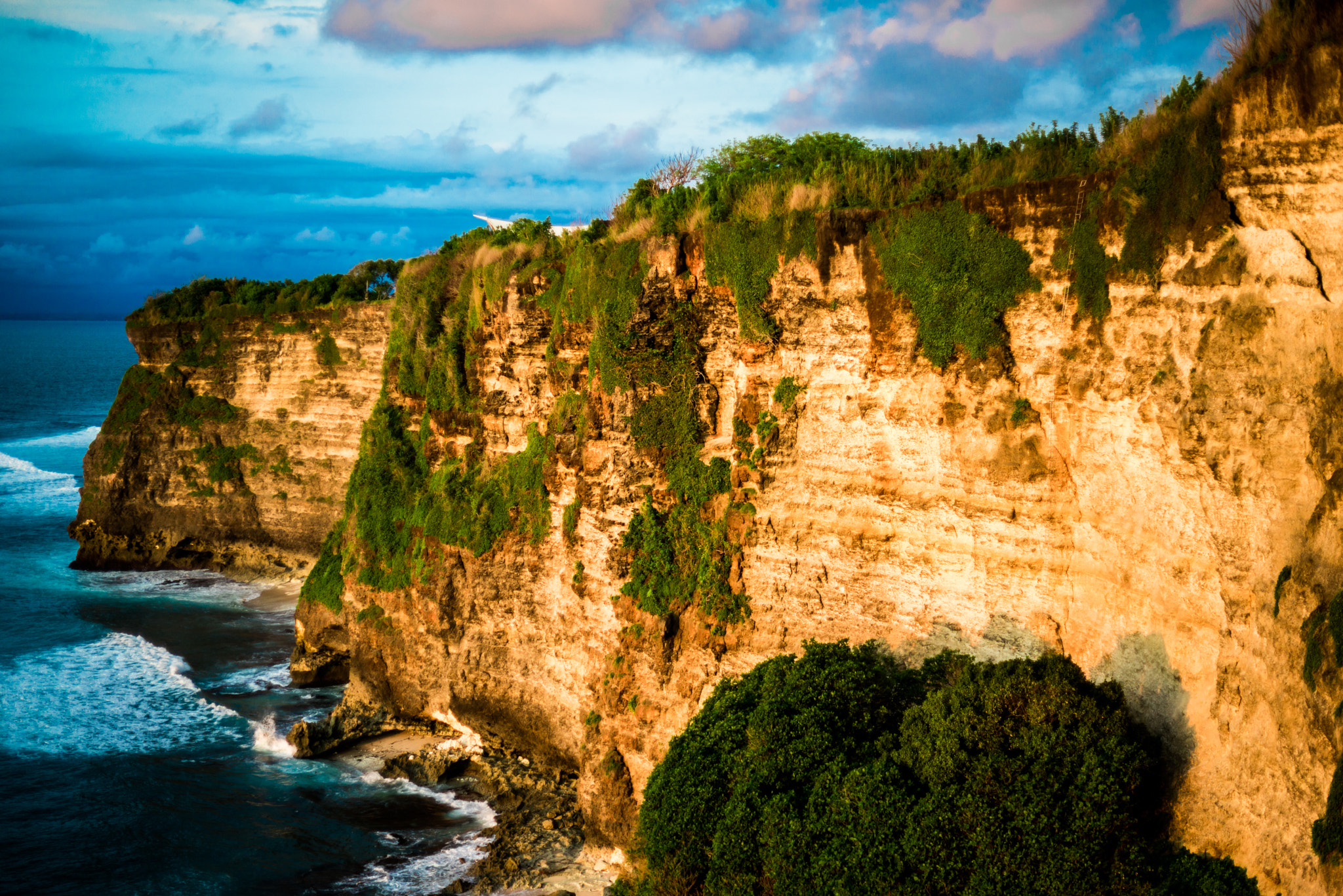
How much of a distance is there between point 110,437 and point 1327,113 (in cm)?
4991

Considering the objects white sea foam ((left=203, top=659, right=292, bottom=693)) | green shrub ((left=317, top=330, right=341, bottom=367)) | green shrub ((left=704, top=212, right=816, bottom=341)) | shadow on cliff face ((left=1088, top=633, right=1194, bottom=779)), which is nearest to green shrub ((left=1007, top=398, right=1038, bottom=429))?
shadow on cliff face ((left=1088, top=633, right=1194, bottom=779))

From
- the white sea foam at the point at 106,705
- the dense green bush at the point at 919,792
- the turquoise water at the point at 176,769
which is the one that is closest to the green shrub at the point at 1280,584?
the dense green bush at the point at 919,792

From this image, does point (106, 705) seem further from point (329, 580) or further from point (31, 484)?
point (31, 484)

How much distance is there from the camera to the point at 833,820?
1296 cm

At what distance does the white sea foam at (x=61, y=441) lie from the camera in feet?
233

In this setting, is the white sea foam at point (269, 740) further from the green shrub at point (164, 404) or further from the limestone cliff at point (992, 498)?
the green shrub at point (164, 404)

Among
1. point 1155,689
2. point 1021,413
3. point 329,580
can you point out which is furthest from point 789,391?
point 329,580

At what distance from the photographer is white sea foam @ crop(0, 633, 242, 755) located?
26266 mm

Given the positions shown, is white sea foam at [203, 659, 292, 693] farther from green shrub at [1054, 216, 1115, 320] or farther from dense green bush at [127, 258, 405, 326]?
green shrub at [1054, 216, 1115, 320]

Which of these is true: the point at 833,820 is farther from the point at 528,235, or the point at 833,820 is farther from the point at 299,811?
the point at 528,235

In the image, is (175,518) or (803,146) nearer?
(803,146)

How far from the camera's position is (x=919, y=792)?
12.9 meters

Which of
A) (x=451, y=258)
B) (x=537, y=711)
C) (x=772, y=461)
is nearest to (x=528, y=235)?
(x=451, y=258)

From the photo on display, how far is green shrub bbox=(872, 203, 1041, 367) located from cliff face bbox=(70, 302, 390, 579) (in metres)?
27.6
